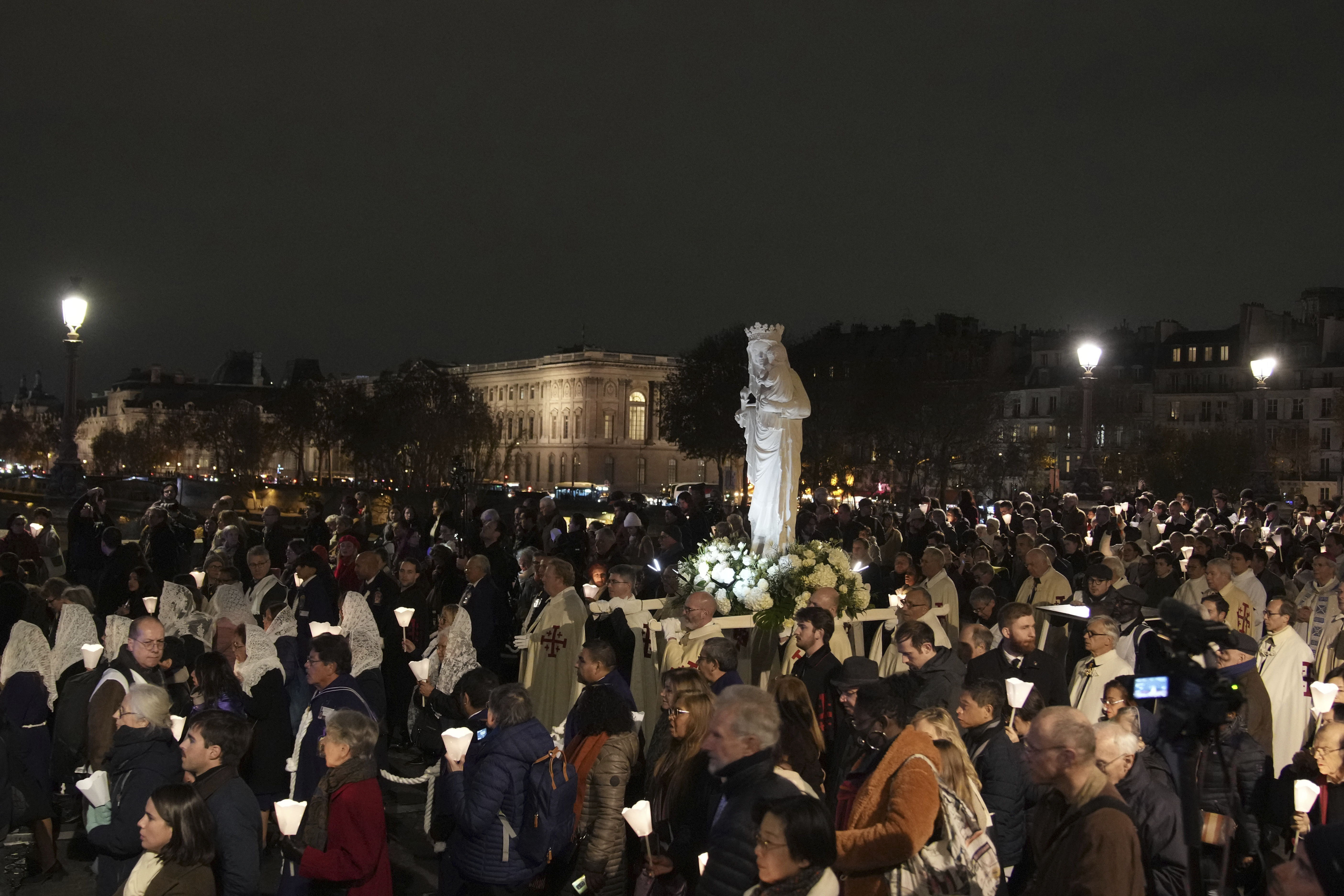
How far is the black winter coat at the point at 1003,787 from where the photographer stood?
20.1 feet

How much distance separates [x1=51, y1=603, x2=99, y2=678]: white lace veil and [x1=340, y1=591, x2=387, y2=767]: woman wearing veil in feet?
5.62

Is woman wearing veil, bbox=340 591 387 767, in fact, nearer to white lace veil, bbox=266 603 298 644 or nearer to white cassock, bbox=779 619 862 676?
white lace veil, bbox=266 603 298 644

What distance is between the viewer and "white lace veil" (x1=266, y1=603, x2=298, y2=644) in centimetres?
935

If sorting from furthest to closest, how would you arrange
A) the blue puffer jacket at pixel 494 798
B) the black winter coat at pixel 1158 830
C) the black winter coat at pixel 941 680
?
the black winter coat at pixel 941 680 < the blue puffer jacket at pixel 494 798 < the black winter coat at pixel 1158 830

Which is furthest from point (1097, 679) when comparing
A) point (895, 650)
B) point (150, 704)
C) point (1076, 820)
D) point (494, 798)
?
point (150, 704)

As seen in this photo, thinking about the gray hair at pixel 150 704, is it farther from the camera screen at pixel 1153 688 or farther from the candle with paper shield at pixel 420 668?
the camera screen at pixel 1153 688

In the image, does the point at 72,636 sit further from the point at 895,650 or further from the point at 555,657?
the point at 895,650

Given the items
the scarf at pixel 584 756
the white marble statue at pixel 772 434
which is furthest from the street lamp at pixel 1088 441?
the scarf at pixel 584 756

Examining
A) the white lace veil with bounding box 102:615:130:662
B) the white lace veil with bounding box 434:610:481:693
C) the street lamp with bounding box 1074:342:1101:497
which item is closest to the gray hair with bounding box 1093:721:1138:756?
the white lace veil with bounding box 434:610:481:693

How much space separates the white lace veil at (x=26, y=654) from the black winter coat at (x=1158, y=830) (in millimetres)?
6482

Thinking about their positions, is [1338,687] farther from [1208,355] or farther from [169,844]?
[1208,355]

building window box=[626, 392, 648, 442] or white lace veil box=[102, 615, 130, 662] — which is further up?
building window box=[626, 392, 648, 442]

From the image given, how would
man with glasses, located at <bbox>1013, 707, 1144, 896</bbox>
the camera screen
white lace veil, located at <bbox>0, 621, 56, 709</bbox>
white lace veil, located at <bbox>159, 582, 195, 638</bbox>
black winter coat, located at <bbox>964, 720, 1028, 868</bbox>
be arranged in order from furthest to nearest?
white lace veil, located at <bbox>159, 582, 195, 638</bbox> → white lace veil, located at <bbox>0, 621, 56, 709</bbox> → black winter coat, located at <bbox>964, 720, 1028, 868</bbox> → man with glasses, located at <bbox>1013, 707, 1144, 896</bbox> → the camera screen

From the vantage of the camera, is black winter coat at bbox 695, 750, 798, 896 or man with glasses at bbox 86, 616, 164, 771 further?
man with glasses at bbox 86, 616, 164, 771
